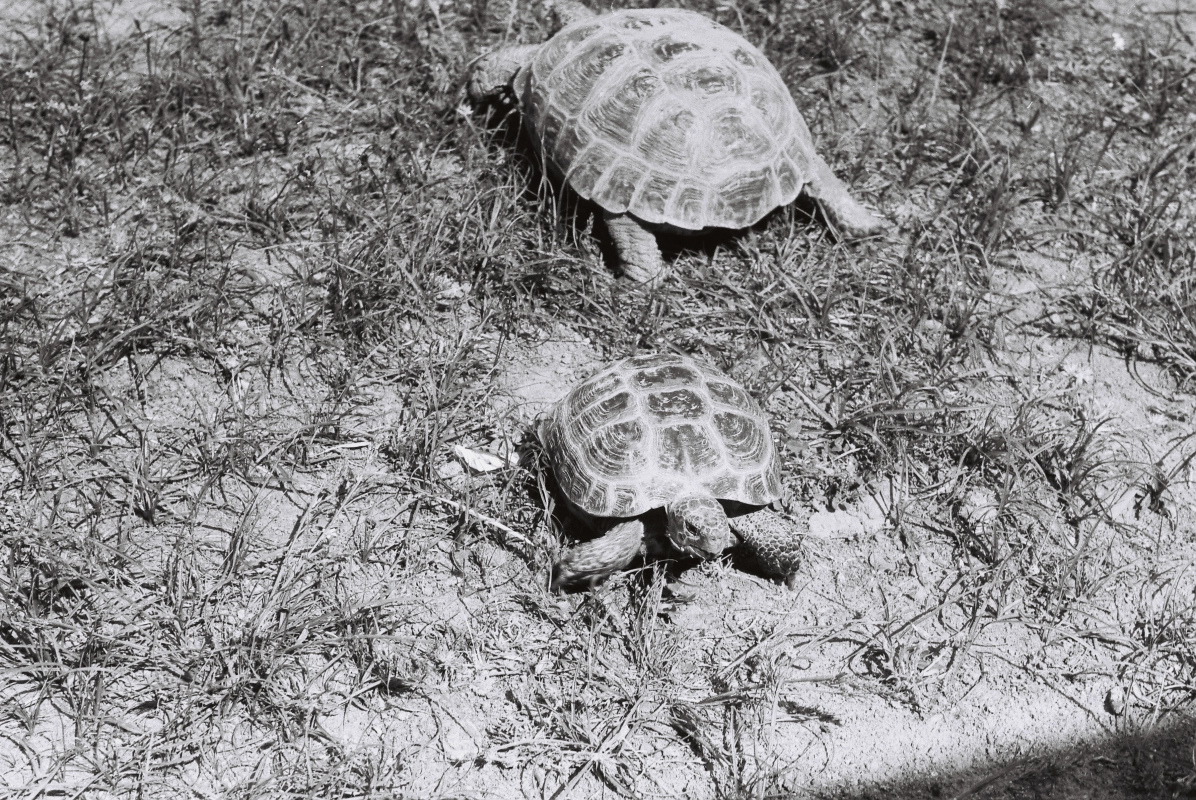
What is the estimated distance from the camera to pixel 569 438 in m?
3.46

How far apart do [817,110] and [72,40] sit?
341 cm

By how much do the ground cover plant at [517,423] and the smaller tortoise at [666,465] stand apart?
209mm

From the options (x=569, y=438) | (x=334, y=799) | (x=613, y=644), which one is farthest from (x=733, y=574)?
(x=334, y=799)

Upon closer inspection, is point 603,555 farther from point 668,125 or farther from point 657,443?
point 668,125

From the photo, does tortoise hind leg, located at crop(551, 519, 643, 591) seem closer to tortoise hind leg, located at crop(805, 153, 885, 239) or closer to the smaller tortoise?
the smaller tortoise

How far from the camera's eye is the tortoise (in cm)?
409

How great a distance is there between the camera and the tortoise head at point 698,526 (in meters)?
3.20

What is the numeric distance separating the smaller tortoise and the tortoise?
85 centimetres

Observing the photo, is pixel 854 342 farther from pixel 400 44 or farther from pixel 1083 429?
pixel 400 44

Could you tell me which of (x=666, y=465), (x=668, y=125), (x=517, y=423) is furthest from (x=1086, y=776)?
(x=668, y=125)

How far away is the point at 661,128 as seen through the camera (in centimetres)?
406

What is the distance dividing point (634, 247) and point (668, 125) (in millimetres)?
489

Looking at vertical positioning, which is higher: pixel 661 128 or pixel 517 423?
pixel 661 128

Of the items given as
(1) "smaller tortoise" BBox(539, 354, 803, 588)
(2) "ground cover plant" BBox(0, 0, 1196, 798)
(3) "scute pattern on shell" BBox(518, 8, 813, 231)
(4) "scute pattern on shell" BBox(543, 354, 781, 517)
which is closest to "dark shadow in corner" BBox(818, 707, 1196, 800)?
(2) "ground cover plant" BBox(0, 0, 1196, 798)
